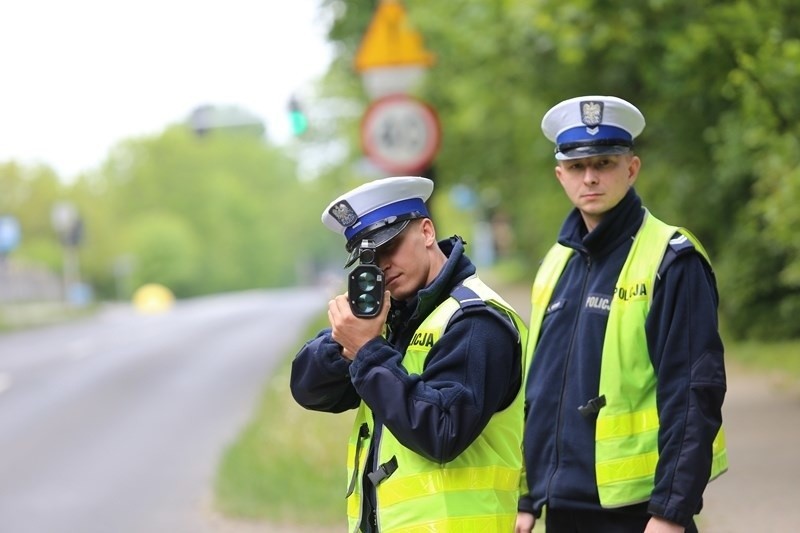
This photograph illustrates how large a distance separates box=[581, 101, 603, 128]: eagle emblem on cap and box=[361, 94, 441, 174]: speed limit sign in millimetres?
5959

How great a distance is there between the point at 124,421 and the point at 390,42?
856cm

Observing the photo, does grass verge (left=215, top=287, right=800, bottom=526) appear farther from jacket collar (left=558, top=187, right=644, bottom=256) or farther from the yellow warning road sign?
jacket collar (left=558, top=187, right=644, bottom=256)

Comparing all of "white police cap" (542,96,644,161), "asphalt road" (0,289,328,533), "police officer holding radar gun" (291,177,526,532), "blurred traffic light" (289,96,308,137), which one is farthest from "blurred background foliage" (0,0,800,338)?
"police officer holding radar gun" (291,177,526,532)

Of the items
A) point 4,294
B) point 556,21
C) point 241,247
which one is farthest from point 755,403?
point 241,247

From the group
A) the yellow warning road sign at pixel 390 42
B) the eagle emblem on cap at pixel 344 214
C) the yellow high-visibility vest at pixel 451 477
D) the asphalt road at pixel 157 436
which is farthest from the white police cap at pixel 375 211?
the yellow warning road sign at pixel 390 42

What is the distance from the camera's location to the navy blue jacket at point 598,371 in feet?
13.0

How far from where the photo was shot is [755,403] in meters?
13.3

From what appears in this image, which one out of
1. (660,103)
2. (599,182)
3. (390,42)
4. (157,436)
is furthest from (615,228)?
(157,436)

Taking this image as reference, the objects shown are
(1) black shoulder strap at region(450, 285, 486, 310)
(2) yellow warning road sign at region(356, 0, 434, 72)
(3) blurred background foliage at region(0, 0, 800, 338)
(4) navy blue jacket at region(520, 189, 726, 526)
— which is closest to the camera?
(1) black shoulder strap at region(450, 285, 486, 310)

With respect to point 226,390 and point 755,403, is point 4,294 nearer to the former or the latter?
point 226,390

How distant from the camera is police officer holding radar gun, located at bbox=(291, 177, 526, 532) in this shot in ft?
11.7

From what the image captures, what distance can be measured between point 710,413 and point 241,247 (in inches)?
4937

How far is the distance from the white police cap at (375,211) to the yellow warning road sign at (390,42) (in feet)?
20.9

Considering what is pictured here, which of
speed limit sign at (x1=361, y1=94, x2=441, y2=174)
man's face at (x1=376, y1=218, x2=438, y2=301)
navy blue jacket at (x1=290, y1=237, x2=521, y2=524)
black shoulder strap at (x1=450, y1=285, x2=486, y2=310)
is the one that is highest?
speed limit sign at (x1=361, y1=94, x2=441, y2=174)
